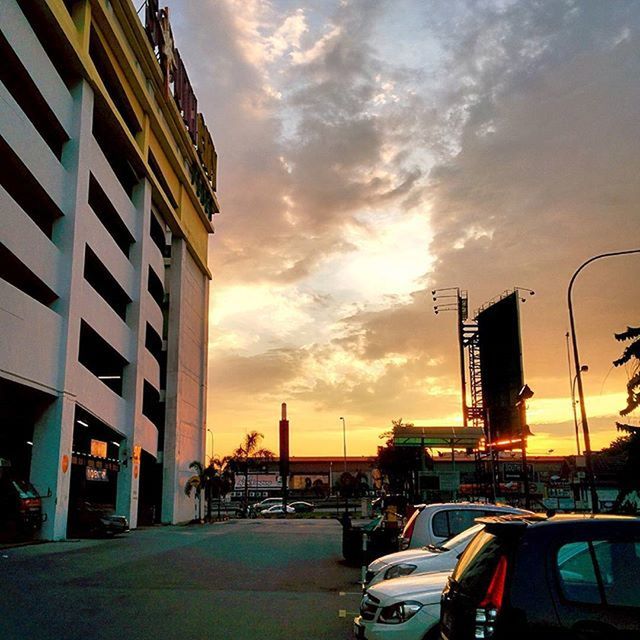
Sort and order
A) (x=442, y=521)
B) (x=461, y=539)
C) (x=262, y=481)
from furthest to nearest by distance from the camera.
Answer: (x=262, y=481), (x=442, y=521), (x=461, y=539)

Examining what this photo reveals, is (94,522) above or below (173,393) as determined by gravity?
below

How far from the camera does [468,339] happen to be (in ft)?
208

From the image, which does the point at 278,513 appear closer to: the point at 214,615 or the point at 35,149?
the point at 35,149

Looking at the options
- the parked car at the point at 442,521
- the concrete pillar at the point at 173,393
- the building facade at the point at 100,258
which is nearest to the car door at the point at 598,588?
the parked car at the point at 442,521

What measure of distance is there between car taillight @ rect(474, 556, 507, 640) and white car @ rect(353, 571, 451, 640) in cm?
198

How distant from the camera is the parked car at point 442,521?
1070 centimetres

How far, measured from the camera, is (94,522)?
28.2 m

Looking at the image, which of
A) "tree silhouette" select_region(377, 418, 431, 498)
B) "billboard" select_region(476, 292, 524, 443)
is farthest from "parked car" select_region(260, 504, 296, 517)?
"billboard" select_region(476, 292, 524, 443)

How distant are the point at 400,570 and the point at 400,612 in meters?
2.36

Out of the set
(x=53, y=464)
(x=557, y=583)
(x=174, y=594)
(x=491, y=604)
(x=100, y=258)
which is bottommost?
(x=174, y=594)

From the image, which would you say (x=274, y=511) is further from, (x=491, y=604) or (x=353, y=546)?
(x=491, y=604)

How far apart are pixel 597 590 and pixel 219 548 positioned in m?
20.9

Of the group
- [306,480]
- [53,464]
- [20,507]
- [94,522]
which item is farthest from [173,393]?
[306,480]

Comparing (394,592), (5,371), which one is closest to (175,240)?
(5,371)
